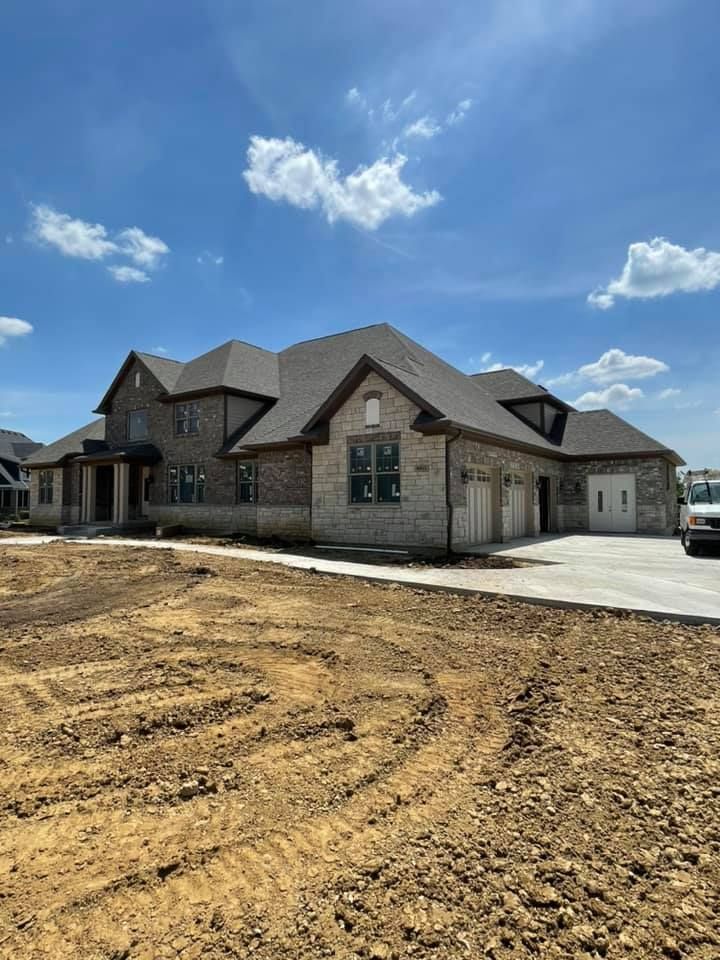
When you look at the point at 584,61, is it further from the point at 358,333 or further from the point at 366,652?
the point at 358,333

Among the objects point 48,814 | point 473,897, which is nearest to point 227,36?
point 48,814

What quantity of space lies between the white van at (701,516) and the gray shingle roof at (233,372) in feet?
53.7

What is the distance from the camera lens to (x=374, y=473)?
49.1ft

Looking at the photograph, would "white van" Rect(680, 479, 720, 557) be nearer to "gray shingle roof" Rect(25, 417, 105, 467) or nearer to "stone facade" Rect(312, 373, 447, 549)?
"stone facade" Rect(312, 373, 447, 549)

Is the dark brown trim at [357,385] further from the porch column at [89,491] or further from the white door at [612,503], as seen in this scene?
the porch column at [89,491]

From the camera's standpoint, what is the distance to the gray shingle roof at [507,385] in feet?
81.1

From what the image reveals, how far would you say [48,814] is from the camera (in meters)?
2.93

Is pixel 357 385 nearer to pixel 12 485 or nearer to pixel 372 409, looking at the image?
pixel 372 409

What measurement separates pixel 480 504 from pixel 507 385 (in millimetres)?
11961

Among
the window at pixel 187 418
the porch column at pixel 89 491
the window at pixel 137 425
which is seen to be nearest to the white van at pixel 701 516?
the window at pixel 187 418

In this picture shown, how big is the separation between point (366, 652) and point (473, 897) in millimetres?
3573

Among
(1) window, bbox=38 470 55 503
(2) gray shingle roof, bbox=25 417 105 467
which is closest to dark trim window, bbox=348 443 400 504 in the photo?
(2) gray shingle roof, bbox=25 417 105 467

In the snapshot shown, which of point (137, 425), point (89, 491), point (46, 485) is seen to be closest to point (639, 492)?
point (137, 425)

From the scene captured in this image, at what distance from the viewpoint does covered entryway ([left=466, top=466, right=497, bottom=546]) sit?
15191 millimetres
